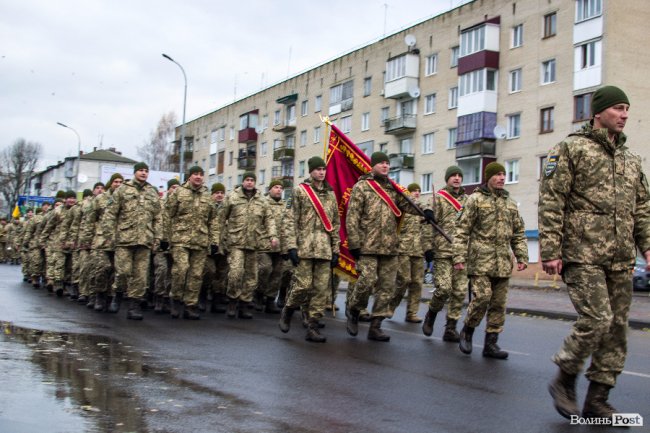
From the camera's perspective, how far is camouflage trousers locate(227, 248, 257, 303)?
12.9m

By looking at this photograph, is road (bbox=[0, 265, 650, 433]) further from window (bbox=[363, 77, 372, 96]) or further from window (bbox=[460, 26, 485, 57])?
window (bbox=[363, 77, 372, 96])

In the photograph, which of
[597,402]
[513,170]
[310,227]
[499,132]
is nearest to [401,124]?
[499,132]

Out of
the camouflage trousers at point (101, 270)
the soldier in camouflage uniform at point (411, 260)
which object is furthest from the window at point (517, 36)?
the camouflage trousers at point (101, 270)

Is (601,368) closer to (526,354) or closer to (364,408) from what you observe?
(364,408)

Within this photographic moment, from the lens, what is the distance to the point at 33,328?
1055cm

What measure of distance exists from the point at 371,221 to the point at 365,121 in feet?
161

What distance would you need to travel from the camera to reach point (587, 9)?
4025 centimetres

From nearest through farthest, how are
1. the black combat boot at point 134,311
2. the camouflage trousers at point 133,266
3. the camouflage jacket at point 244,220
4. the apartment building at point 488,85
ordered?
1. the black combat boot at point 134,311
2. the camouflage trousers at point 133,266
3. the camouflage jacket at point 244,220
4. the apartment building at point 488,85

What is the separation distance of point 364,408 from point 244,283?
727 centimetres

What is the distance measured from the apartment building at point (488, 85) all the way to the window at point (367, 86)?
7 cm

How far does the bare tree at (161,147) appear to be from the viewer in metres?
90.6

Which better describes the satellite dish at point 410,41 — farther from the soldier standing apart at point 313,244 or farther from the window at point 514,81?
the soldier standing apart at point 313,244

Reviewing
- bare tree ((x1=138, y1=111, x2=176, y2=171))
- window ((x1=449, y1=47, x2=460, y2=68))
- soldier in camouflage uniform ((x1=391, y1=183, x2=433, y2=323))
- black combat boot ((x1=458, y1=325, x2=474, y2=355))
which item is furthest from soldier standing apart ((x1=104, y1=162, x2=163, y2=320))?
bare tree ((x1=138, y1=111, x2=176, y2=171))

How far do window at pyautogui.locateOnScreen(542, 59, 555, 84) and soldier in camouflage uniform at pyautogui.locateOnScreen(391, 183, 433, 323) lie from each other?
30625 millimetres
